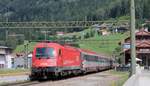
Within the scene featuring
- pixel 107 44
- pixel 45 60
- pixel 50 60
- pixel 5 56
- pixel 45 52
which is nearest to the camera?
Answer: pixel 45 60

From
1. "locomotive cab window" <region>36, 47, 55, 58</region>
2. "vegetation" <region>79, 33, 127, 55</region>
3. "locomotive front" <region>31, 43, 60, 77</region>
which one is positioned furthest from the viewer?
"vegetation" <region>79, 33, 127, 55</region>

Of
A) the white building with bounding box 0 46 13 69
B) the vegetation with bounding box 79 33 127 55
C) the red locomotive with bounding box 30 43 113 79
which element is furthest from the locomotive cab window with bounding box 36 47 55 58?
the vegetation with bounding box 79 33 127 55

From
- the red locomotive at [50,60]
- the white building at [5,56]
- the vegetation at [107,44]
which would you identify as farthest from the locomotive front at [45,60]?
the vegetation at [107,44]

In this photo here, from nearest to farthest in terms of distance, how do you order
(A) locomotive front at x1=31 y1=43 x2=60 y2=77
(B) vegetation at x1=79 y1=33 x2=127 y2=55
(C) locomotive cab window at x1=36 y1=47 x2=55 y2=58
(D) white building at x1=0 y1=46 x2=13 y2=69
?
(A) locomotive front at x1=31 y1=43 x2=60 y2=77
(C) locomotive cab window at x1=36 y1=47 x2=55 y2=58
(D) white building at x1=0 y1=46 x2=13 y2=69
(B) vegetation at x1=79 y1=33 x2=127 y2=55

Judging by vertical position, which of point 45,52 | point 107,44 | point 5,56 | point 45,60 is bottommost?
point 5,56

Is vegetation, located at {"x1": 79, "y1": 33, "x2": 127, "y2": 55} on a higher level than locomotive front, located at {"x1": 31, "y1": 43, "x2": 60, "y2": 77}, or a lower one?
higher

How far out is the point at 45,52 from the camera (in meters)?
43.7

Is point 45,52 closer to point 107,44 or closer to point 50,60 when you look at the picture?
point 50,60

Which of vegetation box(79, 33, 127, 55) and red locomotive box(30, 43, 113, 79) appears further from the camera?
vegetation box(79, 33, 127, 55)

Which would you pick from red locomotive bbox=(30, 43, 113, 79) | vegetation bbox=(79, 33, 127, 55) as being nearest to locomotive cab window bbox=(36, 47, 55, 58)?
red locomotive bbox=(30, 43, 113, 79)

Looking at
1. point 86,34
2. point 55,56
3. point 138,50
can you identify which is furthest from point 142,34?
point 55,56

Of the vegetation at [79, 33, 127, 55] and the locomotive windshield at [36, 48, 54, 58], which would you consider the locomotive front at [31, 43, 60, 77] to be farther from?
the vegetation at [79, 33, 127, 55]

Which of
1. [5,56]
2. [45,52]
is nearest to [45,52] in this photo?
[45,52]

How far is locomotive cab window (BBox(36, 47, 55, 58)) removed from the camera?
43438 millimetres
